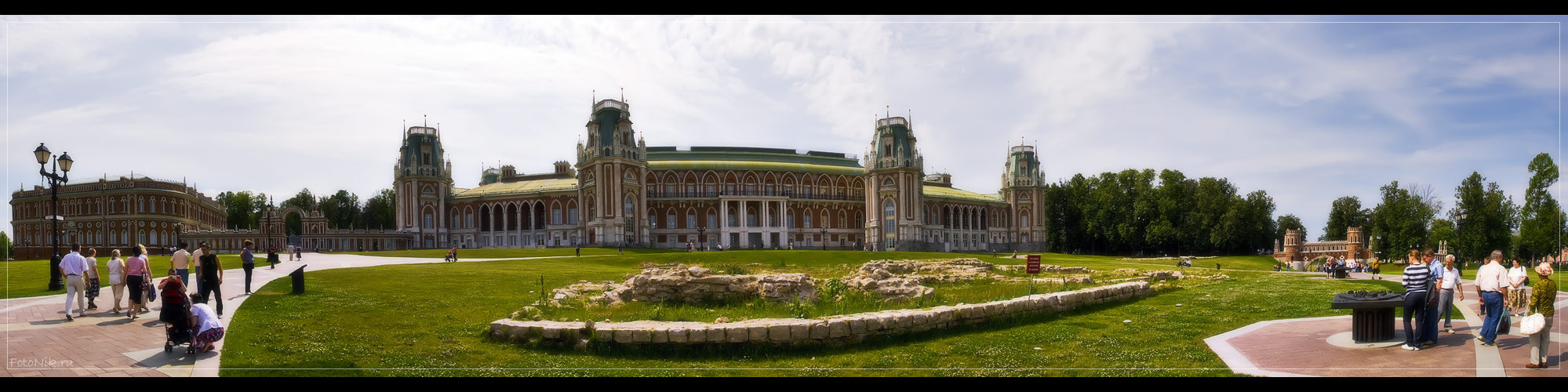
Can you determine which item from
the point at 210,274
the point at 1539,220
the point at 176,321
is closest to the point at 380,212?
the point at 210,274

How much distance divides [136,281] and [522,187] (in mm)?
74109

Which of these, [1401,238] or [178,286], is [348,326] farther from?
[1401,238]

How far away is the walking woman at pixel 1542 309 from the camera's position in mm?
9375

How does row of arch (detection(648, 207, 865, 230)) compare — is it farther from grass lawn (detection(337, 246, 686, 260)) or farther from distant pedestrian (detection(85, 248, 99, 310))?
distant pedestrian (detection(85, 248, 99, 310))

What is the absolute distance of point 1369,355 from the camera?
35.6 feet

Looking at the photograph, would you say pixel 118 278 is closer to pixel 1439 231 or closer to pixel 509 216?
pixel 1439 231

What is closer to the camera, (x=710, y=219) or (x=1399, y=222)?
(x=1399, y=222)

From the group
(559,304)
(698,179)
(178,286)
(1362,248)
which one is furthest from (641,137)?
(178,286)

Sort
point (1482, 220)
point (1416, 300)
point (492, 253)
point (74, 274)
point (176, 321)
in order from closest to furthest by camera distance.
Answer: point (176, 321)
point (1416, 300)
point (74, 274)
point (1482, 220)
point (492, 253)

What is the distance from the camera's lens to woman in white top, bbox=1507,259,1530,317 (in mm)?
Answer: 11386

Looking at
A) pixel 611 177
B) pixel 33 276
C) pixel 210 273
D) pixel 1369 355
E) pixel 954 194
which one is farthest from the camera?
pixel 954 194

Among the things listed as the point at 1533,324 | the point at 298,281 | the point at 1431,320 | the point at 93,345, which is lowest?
the point at 1431,320

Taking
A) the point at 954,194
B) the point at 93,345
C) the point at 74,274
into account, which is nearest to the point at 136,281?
the point at 74,274

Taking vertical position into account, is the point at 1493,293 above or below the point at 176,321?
below
